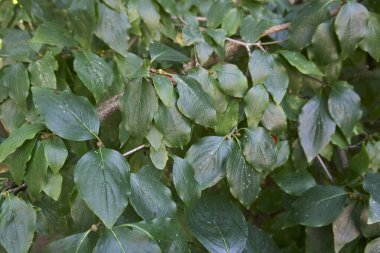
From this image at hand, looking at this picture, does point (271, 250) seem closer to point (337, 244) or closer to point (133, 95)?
point (337, 244)

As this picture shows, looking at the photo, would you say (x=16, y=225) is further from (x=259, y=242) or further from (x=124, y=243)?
(x=259, y=242)

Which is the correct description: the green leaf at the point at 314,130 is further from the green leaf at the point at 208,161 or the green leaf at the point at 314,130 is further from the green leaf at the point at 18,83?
the green leaf at the point at 18,83

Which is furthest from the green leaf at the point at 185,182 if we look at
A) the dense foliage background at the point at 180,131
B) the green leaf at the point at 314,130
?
the green leaf at the point at 314,130

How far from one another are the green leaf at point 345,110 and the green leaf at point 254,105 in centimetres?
21

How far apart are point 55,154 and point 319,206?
1.76 ft

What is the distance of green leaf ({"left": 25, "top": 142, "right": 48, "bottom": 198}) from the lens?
74cm

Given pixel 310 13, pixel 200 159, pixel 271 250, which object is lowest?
pixel 271 250

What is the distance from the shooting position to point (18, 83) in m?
0.96

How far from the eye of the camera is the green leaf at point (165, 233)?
68 centimetres

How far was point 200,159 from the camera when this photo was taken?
2.72 ft

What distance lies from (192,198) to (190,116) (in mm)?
149

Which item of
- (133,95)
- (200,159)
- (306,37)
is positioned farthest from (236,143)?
(306,37)

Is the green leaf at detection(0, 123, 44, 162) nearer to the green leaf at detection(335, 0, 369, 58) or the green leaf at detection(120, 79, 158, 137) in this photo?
the green leaf at detection(120, 79, 158, 137)

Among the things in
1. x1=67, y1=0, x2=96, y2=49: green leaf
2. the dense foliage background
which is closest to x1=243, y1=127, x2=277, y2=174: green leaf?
the dense foliage background
